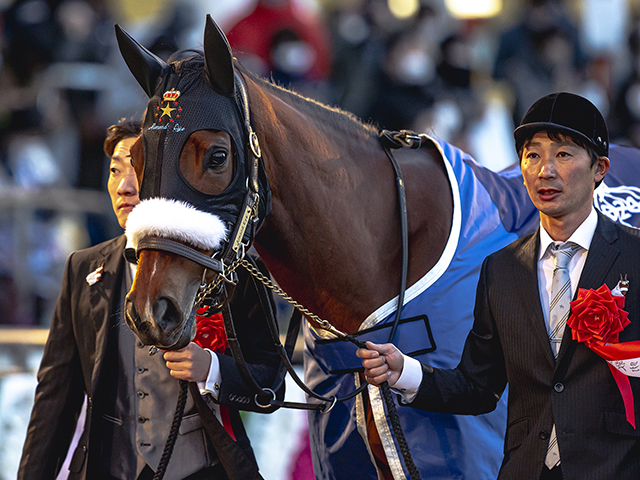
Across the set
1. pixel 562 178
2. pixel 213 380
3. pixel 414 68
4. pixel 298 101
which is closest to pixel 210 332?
pixel 213 380

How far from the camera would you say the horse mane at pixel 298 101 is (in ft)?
6.88

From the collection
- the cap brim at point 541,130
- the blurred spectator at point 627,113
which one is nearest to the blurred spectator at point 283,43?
the blurred spectator at point 627,113

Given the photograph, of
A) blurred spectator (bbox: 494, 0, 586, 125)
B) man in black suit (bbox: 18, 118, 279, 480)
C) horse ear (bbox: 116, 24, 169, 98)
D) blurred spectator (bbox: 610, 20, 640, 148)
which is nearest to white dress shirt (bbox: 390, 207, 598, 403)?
man in black suit (bbox: 18, 118, 279, 480)

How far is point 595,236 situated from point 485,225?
2.31 ft

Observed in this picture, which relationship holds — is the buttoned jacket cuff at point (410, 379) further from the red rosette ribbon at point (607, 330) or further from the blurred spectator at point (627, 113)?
the blurred spectator at point (627, 113)

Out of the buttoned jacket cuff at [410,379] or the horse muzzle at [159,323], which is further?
the buttoned jacket cuff at [410,379]

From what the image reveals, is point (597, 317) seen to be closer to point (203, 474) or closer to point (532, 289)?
point (532, 289)

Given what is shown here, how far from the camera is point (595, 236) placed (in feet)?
6.08

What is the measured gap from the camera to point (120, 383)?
7.89ft

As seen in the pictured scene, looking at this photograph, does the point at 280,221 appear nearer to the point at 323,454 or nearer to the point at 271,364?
the point at 271,364

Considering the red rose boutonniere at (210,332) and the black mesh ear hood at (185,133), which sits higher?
the black mesh ear hood at (185,133)

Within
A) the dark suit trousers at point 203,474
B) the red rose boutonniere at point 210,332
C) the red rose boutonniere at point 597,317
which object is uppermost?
the red rose boutonniere at point 597,317

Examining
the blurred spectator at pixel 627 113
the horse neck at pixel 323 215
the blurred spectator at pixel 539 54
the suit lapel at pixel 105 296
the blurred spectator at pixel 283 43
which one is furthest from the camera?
Result: the blurred spectator at pixel 539 54

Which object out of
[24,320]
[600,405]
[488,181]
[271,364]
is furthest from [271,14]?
[600,405]
